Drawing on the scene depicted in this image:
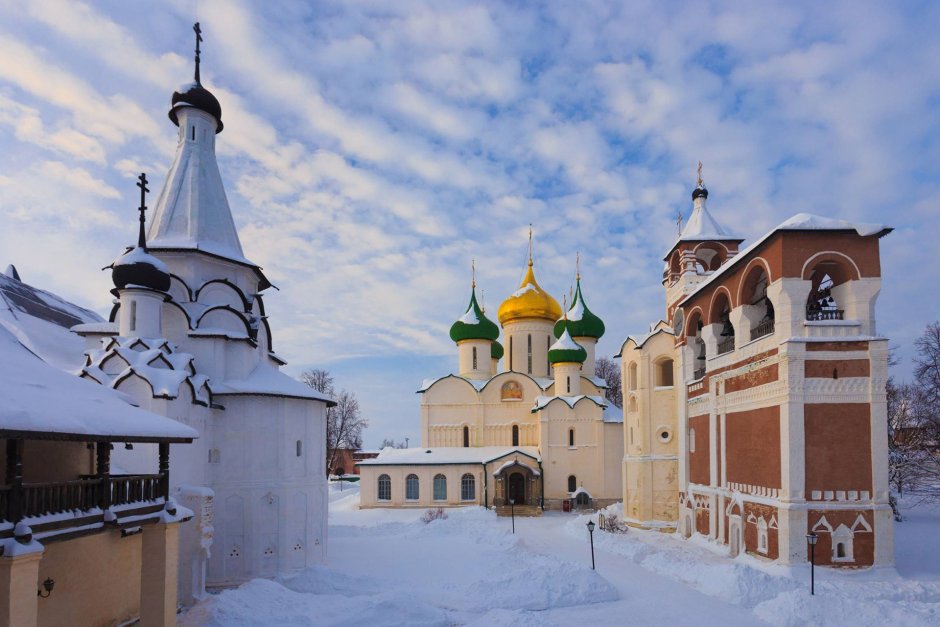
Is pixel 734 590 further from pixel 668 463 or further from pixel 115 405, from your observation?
pixel 115 405

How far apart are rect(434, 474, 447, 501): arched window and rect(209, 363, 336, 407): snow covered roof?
15.2m

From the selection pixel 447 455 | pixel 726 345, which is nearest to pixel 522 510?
pixel 447 455

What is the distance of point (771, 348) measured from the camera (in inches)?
654

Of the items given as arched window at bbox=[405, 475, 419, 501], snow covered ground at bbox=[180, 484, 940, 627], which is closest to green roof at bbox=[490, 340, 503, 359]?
arched window at bbox=[405, 475, 419, 501]

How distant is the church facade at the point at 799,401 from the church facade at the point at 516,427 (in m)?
11.1

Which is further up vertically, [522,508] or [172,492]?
[172,492]

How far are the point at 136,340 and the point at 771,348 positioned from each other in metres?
15.6

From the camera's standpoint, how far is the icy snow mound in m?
11.7

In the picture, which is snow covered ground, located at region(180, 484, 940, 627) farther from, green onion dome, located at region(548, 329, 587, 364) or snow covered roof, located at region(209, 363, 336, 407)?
green onion dome, located at region(548, 329, 587, 364)

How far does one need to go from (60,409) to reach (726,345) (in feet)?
62.5

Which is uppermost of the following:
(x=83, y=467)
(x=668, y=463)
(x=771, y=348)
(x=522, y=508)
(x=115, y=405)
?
(x=771, y=348)

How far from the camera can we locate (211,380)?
1603 cm

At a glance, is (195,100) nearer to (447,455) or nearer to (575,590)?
(575,590)

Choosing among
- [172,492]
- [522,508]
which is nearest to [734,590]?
[172,492]
